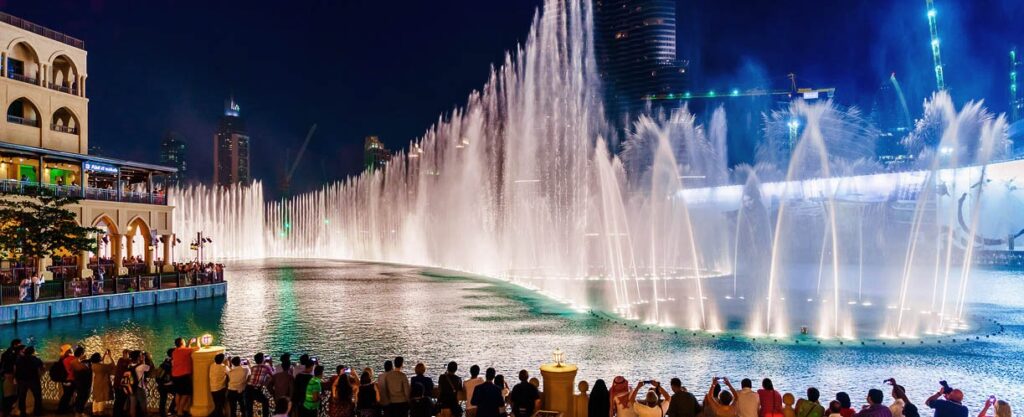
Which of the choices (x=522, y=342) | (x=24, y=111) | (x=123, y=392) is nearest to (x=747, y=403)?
(x=123, y=392)

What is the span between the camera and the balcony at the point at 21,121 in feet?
142

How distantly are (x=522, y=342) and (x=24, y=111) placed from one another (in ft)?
132

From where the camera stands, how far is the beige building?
41.7 meters

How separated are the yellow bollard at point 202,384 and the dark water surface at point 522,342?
→ 26.1 ft

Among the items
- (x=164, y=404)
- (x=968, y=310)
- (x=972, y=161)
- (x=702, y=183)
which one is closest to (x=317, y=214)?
(x=702, y=183)

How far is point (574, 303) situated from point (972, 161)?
201ft

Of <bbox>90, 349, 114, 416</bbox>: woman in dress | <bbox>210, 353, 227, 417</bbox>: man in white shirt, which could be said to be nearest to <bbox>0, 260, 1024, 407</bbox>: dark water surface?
<bbox>210, 353, 227, 417</bbox>: man in white shirt

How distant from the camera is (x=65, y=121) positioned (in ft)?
159

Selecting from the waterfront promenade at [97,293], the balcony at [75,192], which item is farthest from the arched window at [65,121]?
the waterfront promenade at [97,293]

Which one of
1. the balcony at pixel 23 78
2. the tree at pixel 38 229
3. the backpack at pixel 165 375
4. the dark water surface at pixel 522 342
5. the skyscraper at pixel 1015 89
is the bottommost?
the dark water surface at pixel 522 342

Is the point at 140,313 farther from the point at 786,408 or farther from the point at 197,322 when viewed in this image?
the point at 786,408

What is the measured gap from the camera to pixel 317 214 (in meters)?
117

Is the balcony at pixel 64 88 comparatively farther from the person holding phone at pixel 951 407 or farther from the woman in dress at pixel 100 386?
the person holding phone at pixel 951 407

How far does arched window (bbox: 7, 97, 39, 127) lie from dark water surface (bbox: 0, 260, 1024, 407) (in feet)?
63.0
